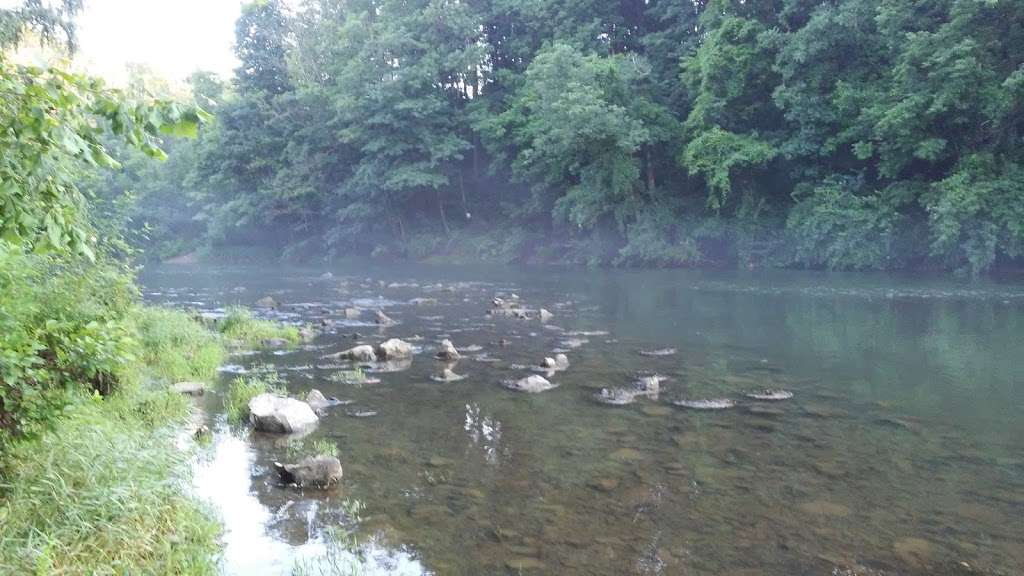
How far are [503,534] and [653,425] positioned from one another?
3428 mm

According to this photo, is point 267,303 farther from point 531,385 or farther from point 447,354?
point 531,385

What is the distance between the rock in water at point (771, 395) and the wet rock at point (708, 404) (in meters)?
0.48

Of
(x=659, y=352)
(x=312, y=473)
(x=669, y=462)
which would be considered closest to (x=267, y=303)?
(x=659, y=352)

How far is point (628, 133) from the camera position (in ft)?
113

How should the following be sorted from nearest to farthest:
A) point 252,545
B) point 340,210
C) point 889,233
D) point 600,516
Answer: point 252,545 → point 600,516 → point 889,233 → point 340,210

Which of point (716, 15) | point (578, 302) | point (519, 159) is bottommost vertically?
point (578, 302)

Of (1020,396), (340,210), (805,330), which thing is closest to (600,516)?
(1020,396)

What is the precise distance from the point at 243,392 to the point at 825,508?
681 cm

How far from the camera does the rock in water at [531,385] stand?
10.6 metres

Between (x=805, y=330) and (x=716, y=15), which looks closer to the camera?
(x=805, y=330)

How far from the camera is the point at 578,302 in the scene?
74.3ft

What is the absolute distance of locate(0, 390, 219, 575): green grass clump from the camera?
163 inches

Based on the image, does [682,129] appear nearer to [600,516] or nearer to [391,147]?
[391,147]

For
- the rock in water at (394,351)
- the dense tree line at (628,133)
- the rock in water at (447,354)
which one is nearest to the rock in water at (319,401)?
the rock in water at (394,351)
